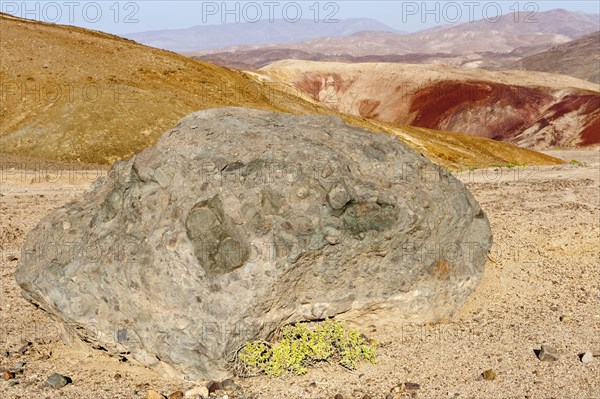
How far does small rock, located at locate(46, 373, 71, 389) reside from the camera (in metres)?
7.03

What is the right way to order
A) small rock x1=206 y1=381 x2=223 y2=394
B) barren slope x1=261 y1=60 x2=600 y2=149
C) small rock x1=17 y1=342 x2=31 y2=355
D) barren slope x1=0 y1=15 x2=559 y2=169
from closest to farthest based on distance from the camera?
1. small rock x1=206 y1=381 x2=223 y2=394
2. small rock x1=17 y1=342 x2=31 y2=355
3. barren slope x1=0 y1=15 x2=559 y2=169
4. barren slope x1=261 y1=60 x2=600 y2=149

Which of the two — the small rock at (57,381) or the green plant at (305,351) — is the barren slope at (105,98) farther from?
the green plant at (305,351)

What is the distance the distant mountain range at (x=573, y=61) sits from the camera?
133 m

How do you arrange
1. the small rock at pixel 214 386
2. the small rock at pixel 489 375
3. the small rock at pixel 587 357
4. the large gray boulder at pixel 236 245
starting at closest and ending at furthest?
the small rock at pixel 214 386
the large gray boulder at pixel 236 245
the small rock at pixel 489 375
the small rock at pixel 587 357

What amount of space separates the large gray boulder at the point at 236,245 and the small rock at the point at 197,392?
254 millimetres

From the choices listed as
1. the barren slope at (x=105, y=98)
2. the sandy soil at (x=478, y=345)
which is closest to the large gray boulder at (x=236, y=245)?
the sandy soil at (x=478, y=345)

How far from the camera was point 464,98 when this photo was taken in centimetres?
6806

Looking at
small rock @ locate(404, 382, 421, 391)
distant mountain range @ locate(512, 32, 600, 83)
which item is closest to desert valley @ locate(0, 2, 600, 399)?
small rock @ locate(404, 382, 421, 391)

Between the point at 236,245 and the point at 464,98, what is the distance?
64650 mm

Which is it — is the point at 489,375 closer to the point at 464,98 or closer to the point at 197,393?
the point at 197,393

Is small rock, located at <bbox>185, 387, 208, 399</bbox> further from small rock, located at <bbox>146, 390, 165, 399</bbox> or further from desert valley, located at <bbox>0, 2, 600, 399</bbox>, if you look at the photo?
small rock, located at <bbox>146, 390, 165, 399</bbox>

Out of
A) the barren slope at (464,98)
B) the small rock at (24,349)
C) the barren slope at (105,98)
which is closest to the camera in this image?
the small rock at (24,349)

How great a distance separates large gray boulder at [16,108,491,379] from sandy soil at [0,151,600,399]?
1.18ft

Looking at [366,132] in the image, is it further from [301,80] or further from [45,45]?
[301,80]
